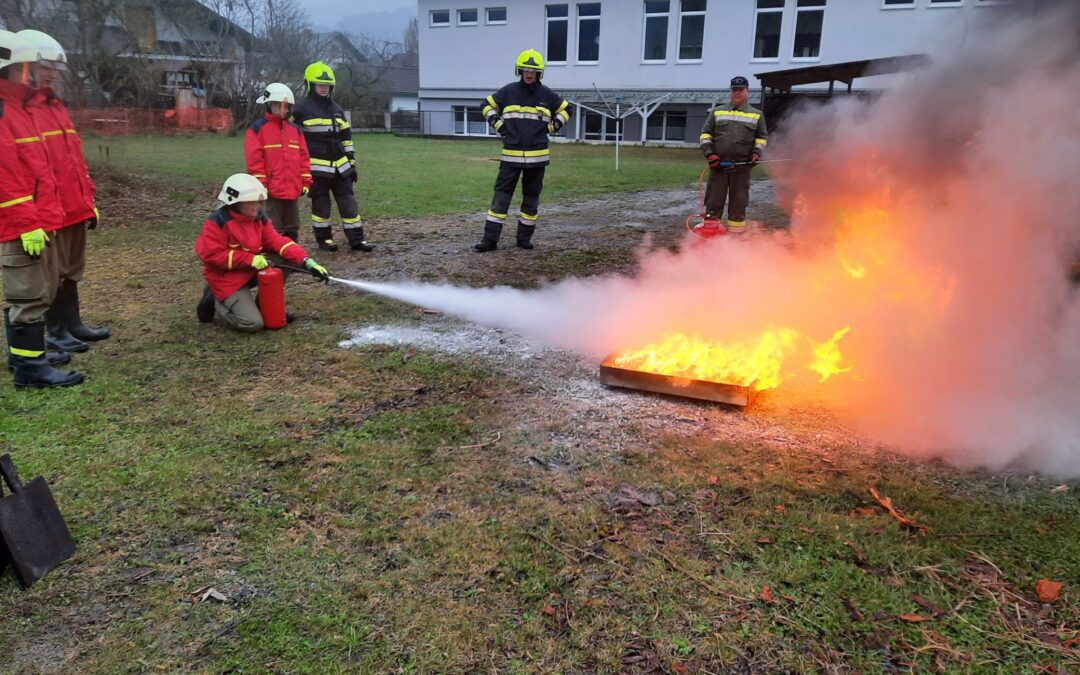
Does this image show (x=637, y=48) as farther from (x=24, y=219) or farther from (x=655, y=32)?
(x=24, y=219)

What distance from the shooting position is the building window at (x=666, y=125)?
1241 inches

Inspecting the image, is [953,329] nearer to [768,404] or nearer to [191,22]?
[768,404]

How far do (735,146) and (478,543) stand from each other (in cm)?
685

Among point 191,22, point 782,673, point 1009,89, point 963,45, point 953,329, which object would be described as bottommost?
point 782,673

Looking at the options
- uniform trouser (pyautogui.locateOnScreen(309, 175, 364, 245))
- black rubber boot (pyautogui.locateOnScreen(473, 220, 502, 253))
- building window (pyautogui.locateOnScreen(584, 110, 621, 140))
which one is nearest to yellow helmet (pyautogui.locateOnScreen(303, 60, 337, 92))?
uniform trouser (pyautogui.locateOnScreen(309, 175, 364, 245))

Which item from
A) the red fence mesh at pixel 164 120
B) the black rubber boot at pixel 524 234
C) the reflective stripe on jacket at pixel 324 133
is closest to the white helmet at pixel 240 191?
the reflective stripe on jacket at pixel 324 133

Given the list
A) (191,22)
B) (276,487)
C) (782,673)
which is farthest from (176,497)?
(191,22)

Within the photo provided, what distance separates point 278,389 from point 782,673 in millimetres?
3664

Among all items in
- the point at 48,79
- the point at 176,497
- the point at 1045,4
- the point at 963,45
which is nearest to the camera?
the point at 176,497

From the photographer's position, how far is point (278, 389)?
4699mm

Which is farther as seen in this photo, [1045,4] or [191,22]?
[191,22]

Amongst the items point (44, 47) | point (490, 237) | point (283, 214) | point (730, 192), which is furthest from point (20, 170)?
point (730, 192)

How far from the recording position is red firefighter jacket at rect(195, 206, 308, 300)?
18.4 ft

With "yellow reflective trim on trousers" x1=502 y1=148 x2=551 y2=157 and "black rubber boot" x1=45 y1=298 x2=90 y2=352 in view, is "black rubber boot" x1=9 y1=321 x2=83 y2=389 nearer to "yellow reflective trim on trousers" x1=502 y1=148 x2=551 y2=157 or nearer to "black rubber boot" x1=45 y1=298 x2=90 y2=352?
"black rubber boot" x1=45 y1=298 x2=90 y2=352
